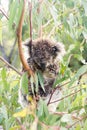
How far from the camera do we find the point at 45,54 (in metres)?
0.95

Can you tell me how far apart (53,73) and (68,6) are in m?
0.59

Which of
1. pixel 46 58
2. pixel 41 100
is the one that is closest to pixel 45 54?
pixel 46 58

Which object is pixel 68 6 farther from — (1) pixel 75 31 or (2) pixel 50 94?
(2) pixel 50 94

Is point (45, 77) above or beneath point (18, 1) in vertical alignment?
beneath

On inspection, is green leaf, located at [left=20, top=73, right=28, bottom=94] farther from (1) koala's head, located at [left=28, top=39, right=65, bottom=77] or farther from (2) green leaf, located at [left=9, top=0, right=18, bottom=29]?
(2) green leaf, located at [left=9, top=0, right=18, bottom=29]

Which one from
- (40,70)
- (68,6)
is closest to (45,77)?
(40,70)

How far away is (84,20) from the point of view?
1396mm

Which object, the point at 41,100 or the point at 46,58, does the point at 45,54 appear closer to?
the point at 46,58

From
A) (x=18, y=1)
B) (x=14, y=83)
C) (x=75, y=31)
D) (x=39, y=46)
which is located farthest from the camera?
(x=75, y=31)

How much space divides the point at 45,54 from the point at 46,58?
0.01 m

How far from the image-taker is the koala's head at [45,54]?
94 centimetres

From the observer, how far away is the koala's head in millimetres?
942

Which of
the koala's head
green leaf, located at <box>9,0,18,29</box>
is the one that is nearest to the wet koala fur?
the koala's head

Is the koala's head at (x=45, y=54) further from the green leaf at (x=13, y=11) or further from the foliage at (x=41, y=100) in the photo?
the green leaf at (x=13, y=11)
